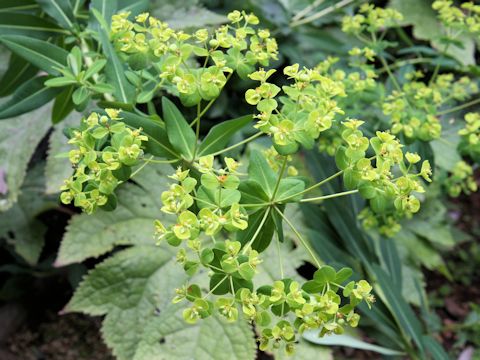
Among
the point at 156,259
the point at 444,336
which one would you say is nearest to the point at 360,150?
the point at 156,259

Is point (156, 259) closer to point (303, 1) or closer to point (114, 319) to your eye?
point (114, 319)

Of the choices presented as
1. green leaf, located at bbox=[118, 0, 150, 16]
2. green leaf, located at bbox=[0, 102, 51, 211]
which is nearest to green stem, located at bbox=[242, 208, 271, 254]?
green leaf, located at bbox=[118, 0, 150, 16]

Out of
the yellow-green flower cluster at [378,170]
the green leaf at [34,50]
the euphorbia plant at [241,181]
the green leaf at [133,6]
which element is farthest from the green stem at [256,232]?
the green leaf at [133,6]

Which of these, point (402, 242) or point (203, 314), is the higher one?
point (203, 314)

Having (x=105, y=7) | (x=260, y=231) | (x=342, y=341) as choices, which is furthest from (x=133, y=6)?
(x=342, y=341)

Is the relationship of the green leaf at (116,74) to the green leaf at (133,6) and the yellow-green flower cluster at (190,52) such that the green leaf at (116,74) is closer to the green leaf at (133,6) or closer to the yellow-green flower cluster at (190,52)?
the yellow-green flower cluster at (190,52)

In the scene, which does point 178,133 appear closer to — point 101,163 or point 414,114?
point 101,163

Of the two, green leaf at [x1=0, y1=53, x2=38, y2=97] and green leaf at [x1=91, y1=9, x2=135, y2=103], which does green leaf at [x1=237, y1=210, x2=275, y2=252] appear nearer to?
green leaf at [x1=91, y1=9, x2=135, y2=103]
